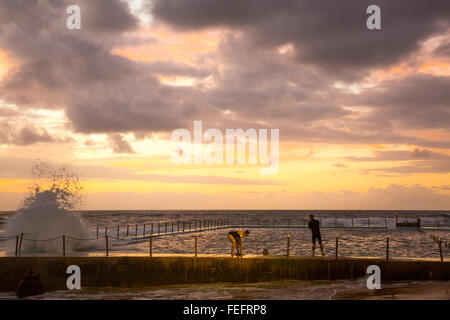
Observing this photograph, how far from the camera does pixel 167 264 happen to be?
15383mm

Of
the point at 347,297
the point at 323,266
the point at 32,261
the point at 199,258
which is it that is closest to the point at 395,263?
the point at 323,266

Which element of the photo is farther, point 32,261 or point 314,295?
point 32,261

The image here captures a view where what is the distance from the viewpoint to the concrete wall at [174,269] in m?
14.9

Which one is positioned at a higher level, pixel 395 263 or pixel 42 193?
pixel 42 193

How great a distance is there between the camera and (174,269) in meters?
15.3

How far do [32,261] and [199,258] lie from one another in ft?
21.4

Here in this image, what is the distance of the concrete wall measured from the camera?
48.9 feet

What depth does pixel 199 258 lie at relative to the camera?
15383 mm
